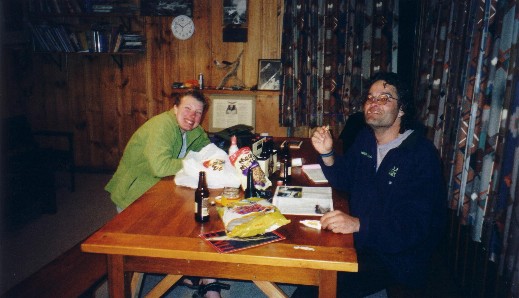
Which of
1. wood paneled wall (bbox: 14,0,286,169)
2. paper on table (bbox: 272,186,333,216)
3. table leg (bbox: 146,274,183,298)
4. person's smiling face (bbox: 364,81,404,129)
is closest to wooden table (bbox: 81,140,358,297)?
paper on table (bbox: 272,186,333,216)

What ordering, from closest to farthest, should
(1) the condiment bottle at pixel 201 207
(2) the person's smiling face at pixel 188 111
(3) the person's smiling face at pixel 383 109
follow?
(1) the condiment bottle at pixel 201 207
(3) the person's smiling face at pixel 383 109
(2) the person's smiling face at pixel 188 111

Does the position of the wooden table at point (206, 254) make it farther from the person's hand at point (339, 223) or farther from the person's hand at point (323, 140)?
the person's hand at point (323, 140)

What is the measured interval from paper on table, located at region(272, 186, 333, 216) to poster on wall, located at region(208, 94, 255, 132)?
271cm

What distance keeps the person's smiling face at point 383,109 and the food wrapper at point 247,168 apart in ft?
1.88

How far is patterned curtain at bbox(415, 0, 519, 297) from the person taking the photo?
183cm

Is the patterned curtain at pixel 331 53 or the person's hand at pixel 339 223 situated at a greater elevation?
the patterned curtain at pixel 331 53

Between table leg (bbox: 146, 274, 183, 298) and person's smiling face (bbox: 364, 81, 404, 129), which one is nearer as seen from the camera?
table leg (bbox: 146, 274, 183, 298)

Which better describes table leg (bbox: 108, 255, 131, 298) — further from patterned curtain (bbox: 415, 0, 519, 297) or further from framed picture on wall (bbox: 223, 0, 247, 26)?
framed picture on wall (bbox: 223, 0, 247, 26)

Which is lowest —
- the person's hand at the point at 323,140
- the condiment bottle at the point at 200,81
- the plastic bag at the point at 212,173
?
the plastic bag at the point at 212,173

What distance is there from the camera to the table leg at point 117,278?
1403 mm

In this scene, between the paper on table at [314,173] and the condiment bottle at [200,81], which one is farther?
the condiment bottle at [200,81]

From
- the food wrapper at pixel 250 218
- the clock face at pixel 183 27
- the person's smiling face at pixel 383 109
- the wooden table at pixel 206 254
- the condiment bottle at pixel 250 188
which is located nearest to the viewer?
the wooden table at pixel 206 254

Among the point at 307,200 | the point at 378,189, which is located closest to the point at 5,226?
the point at 307,200

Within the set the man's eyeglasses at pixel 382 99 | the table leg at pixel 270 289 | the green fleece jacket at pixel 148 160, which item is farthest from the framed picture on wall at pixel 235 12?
the table leg at pixel 270 289
